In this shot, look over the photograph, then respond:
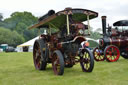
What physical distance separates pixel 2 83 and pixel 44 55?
89.1 inches

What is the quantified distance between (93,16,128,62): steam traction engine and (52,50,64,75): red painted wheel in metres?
3.82

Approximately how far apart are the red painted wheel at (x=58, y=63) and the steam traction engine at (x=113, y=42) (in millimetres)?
3816

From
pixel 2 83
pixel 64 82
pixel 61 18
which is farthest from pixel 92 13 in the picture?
pixel 2 83

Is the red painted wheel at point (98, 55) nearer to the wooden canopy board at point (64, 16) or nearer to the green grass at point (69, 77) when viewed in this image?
the green grass at point (69, 77)

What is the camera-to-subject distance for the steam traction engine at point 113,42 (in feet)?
30.1

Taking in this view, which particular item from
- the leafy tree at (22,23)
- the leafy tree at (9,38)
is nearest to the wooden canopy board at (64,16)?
the leafy tree at (9,38)

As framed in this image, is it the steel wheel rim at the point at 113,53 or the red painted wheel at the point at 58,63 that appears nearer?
the red painted wheel at the point at 58,63

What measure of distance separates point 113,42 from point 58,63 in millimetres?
4756

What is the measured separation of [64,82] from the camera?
4539mm

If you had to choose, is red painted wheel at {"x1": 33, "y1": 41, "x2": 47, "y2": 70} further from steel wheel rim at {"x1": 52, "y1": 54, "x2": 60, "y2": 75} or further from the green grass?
steel wheel rim at {"x1": 52, "y1": 54, "x2": 60, "y2": 75}

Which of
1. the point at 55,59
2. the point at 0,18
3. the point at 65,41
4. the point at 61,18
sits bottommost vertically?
the point at 55,59

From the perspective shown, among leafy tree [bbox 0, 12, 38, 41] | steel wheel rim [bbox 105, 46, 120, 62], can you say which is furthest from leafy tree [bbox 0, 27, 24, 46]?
steel wheel rim [bbox 105, 46, 120, 62]

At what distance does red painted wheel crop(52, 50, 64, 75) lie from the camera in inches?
210

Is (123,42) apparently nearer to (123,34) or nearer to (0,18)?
(123,34)
